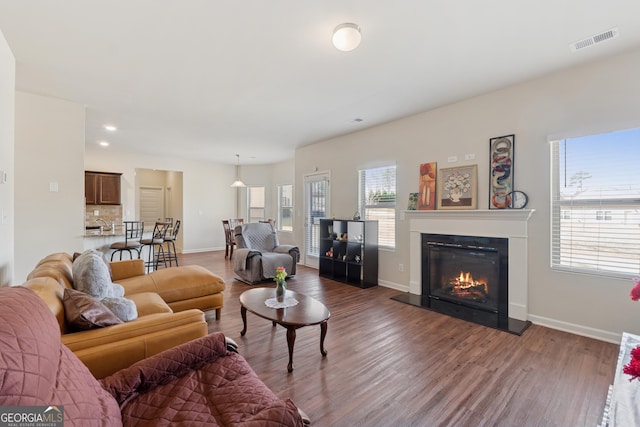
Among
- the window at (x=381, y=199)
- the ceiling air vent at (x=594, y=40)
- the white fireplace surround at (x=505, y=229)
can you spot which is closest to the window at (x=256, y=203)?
the window at (x=381, y=199)

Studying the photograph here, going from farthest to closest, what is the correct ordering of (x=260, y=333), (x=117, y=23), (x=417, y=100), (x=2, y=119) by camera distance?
(x=417, y=100) → (x=260, y=333) → (x=2, y=119) → (x=117, y=23)

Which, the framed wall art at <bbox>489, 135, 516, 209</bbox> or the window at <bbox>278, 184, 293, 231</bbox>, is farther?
the window at <bbox>278, 184, 293, 231</bbox>

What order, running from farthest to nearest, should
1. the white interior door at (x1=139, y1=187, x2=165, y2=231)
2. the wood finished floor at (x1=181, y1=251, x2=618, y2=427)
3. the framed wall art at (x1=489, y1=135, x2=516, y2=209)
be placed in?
the white interior door at (x1=139, y1=187, x2=165, y2=231) < the framed wall art at (x1=489, y1=135, x2=516, y2=209) < the wood finished floor at (x1=181, y1=251, x2=618, y2=427)

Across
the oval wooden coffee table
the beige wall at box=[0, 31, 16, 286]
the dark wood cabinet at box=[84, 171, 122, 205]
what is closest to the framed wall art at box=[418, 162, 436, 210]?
the oval wooden coffee table

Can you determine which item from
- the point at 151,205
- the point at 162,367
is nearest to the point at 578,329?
the point at 162,367

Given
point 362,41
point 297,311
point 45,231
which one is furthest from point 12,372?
point 45,231

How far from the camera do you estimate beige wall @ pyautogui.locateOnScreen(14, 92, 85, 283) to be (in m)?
3.52

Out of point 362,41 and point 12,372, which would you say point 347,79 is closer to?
point 362,41

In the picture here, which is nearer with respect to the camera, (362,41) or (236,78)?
(362,41)

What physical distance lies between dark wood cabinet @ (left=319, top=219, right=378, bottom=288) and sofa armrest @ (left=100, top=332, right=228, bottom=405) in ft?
11.1

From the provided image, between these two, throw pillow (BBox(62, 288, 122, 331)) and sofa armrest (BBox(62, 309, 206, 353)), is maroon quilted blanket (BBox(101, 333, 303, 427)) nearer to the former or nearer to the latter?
sofa armrest (BBox(62, 309, 206, 353))

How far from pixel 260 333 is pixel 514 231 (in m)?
3.03

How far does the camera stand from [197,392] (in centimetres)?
132

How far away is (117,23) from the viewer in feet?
7.34
